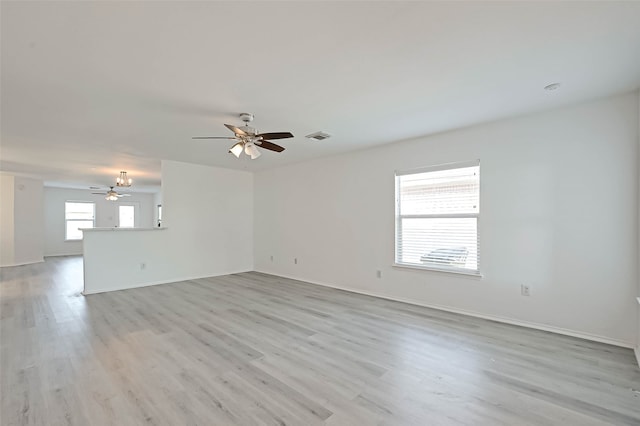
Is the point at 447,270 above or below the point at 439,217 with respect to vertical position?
below

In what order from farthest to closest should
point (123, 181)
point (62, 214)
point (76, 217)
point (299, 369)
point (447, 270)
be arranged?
point (76, 217) < point (62, 214) < point (123, 181) < point (447, 270) < point (299, 369)

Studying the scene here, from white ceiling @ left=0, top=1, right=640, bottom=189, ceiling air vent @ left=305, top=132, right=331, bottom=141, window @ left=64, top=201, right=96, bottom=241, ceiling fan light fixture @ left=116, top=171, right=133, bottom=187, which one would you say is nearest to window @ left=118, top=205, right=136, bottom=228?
window @ left=64, top=201, right=96, bottom=241

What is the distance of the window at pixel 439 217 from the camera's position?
3955 mm

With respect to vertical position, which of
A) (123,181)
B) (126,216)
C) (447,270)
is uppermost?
(123,181)

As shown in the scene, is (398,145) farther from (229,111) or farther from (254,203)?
(254,203)

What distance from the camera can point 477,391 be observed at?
7.09ft

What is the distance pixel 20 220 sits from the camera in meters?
8.27

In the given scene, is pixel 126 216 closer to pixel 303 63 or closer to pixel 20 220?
pixel 20 220

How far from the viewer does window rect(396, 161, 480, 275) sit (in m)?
3.96

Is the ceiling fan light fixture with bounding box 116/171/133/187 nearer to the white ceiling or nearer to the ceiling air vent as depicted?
the white ceiling

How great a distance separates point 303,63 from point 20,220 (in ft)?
34.1

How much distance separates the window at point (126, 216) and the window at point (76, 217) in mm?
848

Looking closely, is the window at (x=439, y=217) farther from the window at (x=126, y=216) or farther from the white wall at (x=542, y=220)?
the window at (x=126, y=216)

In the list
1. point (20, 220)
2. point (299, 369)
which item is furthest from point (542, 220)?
point (20, 220)
